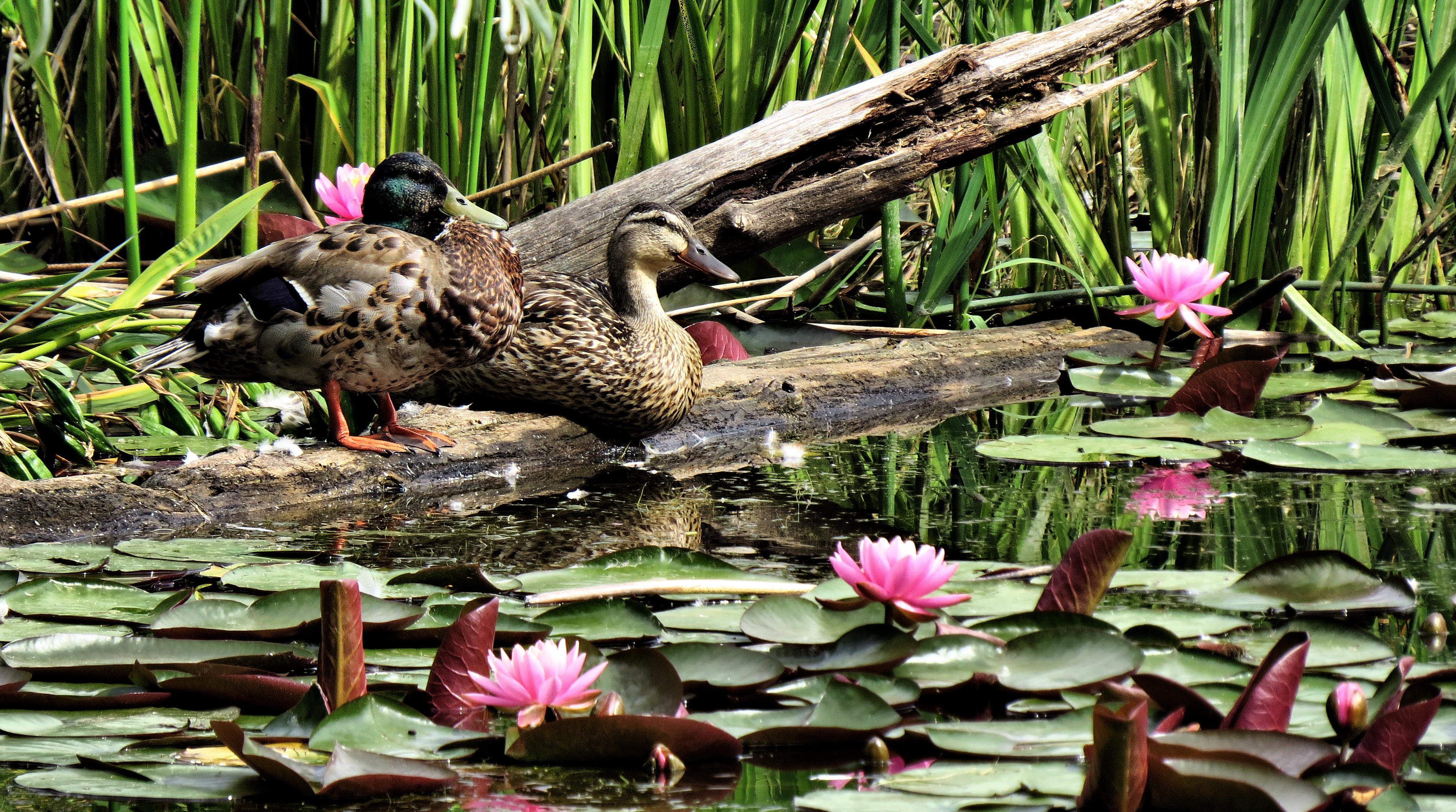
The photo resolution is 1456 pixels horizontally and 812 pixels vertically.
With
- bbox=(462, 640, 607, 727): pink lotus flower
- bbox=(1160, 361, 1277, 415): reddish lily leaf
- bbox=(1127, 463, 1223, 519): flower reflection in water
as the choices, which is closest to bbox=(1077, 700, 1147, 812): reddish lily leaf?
bbox=(462, 640, 607, 727): pink lotus flower

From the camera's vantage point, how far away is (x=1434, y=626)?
1554mm

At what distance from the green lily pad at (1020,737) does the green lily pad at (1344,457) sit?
4.85 ft

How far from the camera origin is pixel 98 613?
5.44 feet

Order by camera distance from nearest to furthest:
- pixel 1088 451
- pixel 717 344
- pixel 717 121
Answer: pixel 1088 451 → pixel 717 344 → pixel 717 121

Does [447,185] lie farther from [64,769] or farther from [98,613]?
[64,769]

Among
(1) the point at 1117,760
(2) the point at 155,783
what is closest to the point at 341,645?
(2) the point at 155,783

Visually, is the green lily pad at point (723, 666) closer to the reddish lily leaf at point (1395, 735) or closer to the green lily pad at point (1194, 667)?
the green lily pad at point (1194, 667)

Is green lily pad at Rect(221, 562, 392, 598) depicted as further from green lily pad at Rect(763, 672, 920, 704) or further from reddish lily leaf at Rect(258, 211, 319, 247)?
reddish lily leaf at Rect(258, 211, 319, 247)

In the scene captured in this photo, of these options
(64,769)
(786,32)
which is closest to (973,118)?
(786,32)

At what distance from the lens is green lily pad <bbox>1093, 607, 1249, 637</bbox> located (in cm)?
156

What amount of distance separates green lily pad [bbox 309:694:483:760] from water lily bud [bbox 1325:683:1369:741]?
81cm

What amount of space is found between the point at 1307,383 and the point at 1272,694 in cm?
246

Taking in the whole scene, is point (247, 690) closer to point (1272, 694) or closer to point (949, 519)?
point (1272, 694)

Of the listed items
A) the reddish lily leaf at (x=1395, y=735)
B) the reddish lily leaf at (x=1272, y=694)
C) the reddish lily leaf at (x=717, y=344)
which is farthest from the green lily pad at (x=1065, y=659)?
the reddish lily leaf at (x=717, y=344)
